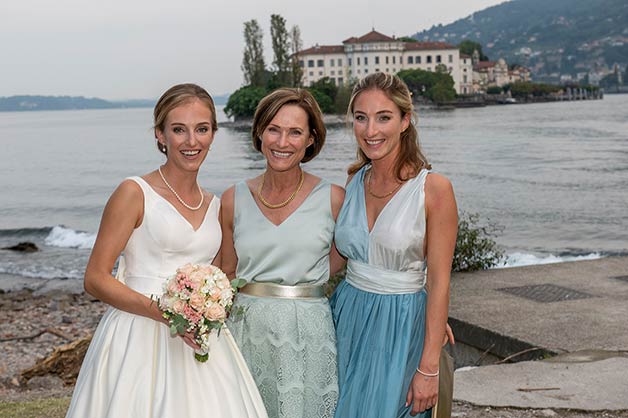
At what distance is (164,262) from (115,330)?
33 cm

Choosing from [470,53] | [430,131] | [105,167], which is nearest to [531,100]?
[470,53]

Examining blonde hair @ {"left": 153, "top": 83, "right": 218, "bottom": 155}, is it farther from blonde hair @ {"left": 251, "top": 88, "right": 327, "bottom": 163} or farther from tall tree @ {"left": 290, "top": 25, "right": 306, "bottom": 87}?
tall tree @ {"left": 290, "top": 25, "right": 306, "bottom": 87}

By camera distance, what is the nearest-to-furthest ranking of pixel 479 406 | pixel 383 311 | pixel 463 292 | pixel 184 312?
1. pixel 184 312
2. pixel 383 311
3. pixel 479 406
4. pixel 463 292

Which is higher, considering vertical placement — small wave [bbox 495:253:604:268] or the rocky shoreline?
the rocky shoreline

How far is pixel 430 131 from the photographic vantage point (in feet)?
251

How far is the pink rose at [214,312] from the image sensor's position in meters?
2.96

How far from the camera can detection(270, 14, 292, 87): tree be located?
92.1 m

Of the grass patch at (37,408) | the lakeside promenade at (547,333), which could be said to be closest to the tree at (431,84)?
the lakeside promenade at (547,333)

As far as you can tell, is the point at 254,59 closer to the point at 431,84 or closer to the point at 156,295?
the point at 431,84

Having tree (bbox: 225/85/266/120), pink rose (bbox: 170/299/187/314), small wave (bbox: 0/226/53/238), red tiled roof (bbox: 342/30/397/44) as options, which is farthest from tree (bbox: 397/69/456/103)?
pink rose (bbox: 170/299/187/314)

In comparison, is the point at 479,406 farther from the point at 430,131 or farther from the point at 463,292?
the point at 430,131

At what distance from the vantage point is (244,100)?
101 meters

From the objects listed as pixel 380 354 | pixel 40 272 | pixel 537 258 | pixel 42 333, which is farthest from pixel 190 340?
pixel 40 272

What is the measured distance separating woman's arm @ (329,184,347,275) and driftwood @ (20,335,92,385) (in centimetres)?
488
